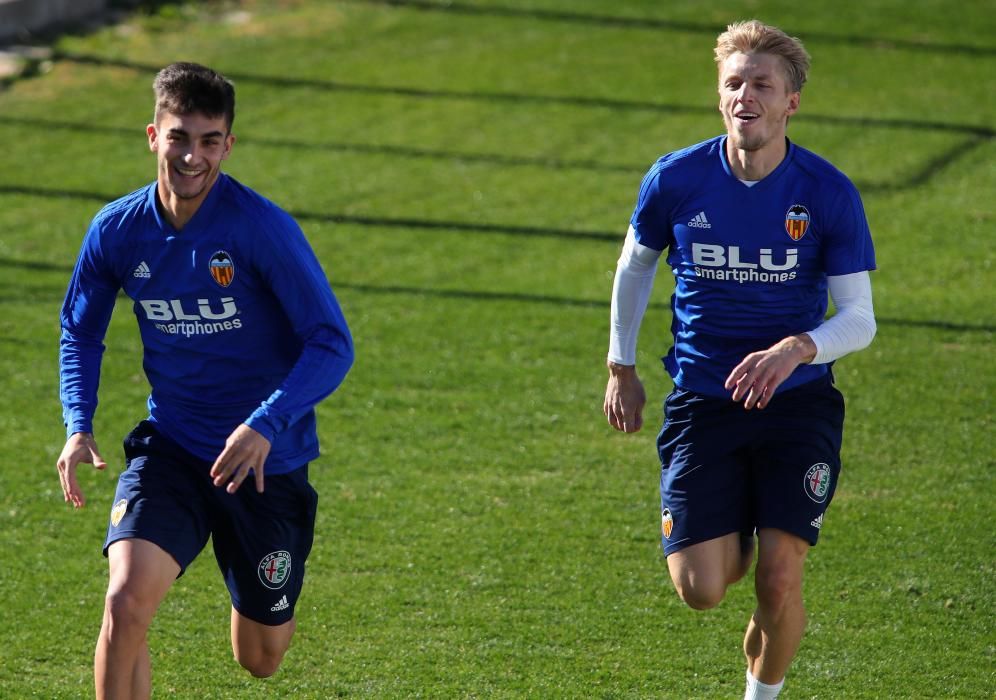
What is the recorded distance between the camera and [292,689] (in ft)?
14.5

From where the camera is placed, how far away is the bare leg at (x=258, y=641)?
13.4 ft

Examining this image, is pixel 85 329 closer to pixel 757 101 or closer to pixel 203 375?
pixel 203 375

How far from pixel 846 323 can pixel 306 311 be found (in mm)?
1489

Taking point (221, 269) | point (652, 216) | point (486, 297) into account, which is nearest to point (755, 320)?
point (652, 216)

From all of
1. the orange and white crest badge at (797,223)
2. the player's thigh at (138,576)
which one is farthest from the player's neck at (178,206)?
the orange and white crest badge at (797,223)

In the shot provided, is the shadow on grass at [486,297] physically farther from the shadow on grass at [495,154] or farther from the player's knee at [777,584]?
the player's knee at [777,584]

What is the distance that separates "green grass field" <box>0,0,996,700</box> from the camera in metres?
4.70

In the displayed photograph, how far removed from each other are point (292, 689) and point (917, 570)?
2326 millimetres

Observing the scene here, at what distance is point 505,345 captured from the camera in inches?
292

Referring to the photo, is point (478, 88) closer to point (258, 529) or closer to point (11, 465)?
point (11, 465)

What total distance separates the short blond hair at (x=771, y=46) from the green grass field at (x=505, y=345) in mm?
1885

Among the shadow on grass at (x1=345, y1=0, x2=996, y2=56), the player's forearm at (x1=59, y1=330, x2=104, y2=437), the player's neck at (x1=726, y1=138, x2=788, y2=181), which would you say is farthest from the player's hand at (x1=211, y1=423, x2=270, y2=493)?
the shadow on grass at (x1=345, y1=0, x2=996, y2=56)

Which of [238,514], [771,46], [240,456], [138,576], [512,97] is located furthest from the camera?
[512,97]

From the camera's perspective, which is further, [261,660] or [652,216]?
[652,216]
